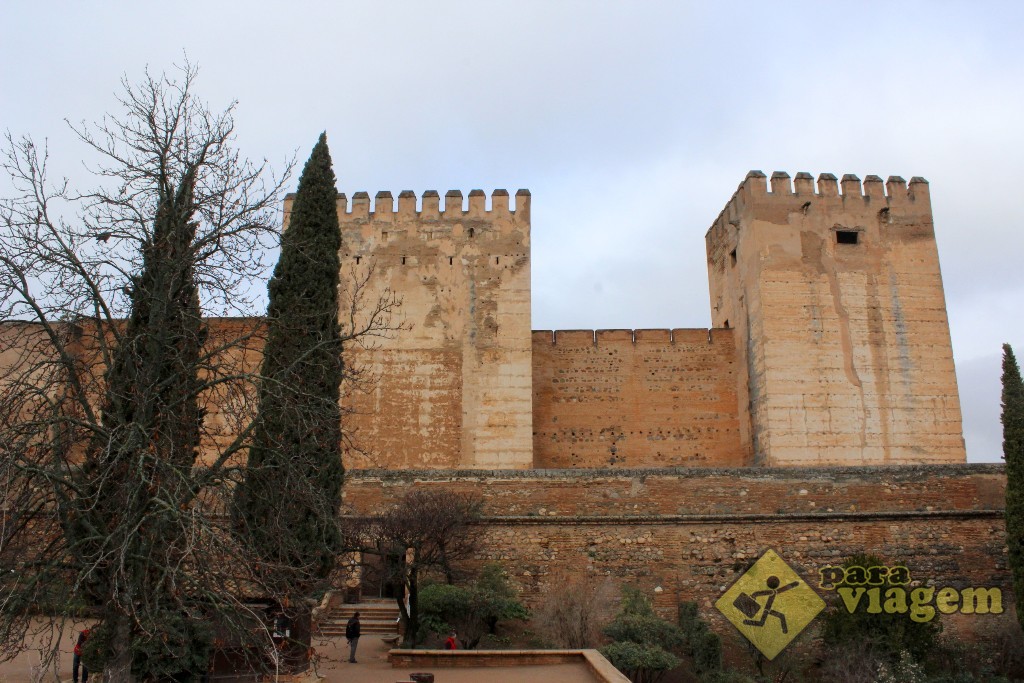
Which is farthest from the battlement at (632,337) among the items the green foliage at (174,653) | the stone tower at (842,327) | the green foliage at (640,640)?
the green foliage at (174,653)

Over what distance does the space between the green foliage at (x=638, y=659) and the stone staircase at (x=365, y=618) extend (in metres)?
3.91

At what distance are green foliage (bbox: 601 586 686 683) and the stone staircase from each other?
3.67m

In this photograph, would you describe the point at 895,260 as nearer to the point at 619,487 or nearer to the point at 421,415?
the point at 619,487

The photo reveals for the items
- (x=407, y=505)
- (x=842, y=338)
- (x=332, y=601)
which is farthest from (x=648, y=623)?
(x=842, y=338)

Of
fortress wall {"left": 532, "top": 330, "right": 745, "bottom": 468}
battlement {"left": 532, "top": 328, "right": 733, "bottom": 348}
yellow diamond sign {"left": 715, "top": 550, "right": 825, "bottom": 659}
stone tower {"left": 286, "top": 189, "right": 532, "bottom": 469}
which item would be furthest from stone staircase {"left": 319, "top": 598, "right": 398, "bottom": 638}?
battlement {"left": 532, "top": 328, "right": 733, "bottom": 348}

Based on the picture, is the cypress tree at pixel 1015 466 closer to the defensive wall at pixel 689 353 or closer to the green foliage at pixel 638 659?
the defensive wall at pixel 689 353

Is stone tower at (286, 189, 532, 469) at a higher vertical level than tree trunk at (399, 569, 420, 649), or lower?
higher

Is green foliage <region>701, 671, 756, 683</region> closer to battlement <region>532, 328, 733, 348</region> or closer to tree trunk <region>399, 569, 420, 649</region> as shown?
tree trunk <region>399, 569, 420, 649</region>

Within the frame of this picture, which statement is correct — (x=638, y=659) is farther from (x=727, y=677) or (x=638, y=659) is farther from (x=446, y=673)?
(x=446, y=673)

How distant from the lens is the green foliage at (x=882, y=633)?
13.1 metres

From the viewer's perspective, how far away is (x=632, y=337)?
2233 centimetres

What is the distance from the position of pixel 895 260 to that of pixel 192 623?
18011 millimetres

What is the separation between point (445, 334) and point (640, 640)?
31.9 ft

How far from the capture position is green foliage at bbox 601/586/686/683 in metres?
11.6
